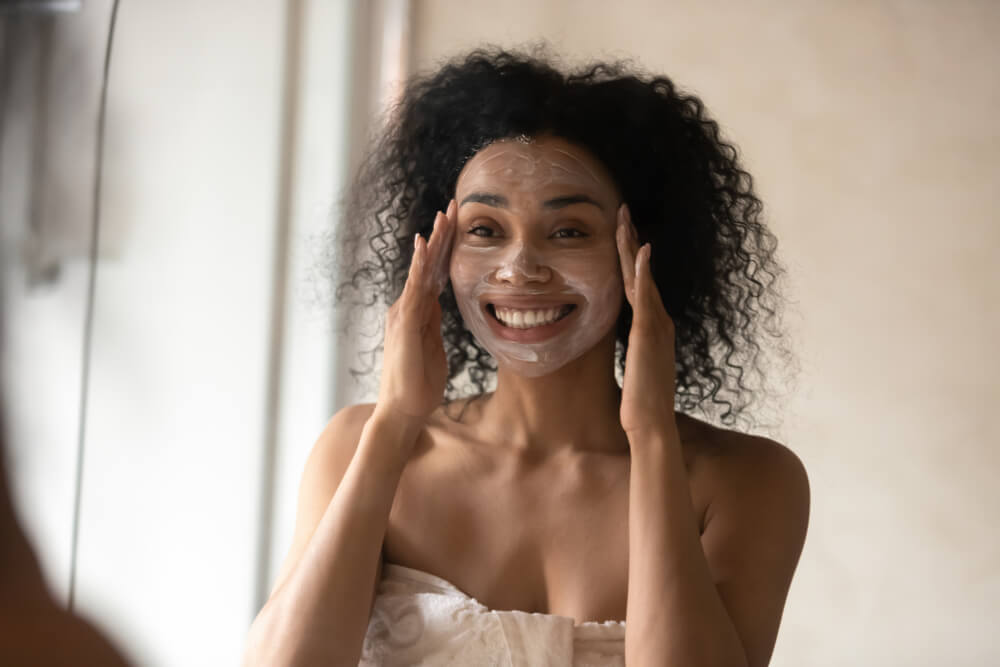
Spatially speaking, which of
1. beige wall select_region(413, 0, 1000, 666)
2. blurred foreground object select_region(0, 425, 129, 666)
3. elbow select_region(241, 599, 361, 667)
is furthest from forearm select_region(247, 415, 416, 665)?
beige wall select_region(413, 0, 1000, 666)

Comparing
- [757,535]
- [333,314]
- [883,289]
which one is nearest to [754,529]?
[757,535]

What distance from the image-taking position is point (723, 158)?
0.91m

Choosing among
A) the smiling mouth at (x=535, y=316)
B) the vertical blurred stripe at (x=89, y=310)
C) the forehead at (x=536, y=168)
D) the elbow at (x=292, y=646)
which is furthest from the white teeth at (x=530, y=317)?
the vertical blurred stripe at (x=89, y=310)

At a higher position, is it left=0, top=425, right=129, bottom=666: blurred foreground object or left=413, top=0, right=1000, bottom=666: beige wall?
left=413, top=0, right=1000, bottom=666: beige wall

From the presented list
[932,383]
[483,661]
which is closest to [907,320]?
[932,383]

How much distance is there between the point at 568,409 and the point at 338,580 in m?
0.27

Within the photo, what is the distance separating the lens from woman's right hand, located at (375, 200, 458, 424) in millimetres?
816

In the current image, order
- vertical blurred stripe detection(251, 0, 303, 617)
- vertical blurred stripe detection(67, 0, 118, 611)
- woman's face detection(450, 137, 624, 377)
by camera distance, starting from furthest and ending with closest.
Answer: vertical blurred stripe detection(251, 0, 303, 617), vertical blurred stripe detection(67, 0, 118, 611), woman's face detection(450, 137, 624, 377)

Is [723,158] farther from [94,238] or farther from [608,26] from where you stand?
[94,238]

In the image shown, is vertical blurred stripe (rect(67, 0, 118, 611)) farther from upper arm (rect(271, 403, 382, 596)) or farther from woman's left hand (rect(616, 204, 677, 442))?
woman's left hand (rect(616, 204, 677, 442))

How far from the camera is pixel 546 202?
807 millimetres

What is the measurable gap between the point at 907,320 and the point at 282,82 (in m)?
0.90

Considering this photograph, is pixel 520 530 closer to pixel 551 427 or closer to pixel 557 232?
pixel 551 427

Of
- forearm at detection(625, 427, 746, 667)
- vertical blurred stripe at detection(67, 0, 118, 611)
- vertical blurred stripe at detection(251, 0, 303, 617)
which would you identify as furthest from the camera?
vertical blurred stripe at detection(251, 0, 303, 617)
